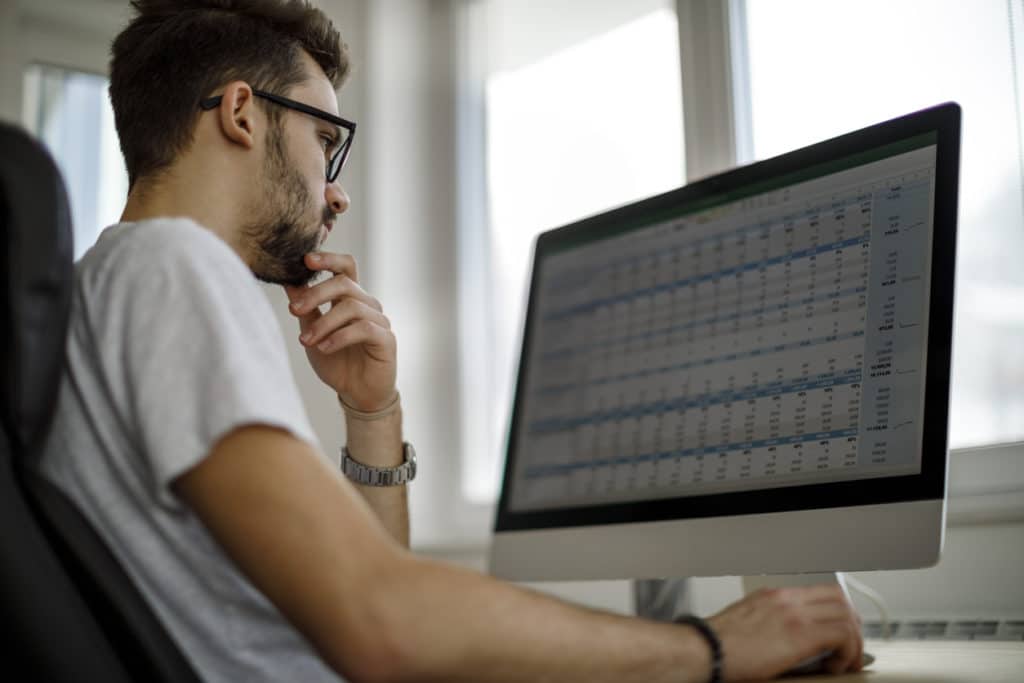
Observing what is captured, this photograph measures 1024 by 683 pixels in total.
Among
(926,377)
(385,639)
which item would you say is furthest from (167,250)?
(926,377)

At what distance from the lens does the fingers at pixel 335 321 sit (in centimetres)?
141


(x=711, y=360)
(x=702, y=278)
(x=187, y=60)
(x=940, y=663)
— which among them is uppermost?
(x=187, y=60)

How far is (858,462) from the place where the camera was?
0.99 meters

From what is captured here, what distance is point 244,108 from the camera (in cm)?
117

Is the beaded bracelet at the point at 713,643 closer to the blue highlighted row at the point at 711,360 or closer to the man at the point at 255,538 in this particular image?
the man at the point at 255,538

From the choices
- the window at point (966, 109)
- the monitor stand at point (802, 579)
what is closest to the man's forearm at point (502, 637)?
the monitor stand at point (802, 579)

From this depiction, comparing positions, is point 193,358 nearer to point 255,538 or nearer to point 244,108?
point 255,538

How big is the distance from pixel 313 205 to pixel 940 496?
79cm

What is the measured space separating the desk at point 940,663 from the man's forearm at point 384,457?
67cm

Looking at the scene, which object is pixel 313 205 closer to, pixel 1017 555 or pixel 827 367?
pixel 827 367

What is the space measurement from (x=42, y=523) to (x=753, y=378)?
2.40ft

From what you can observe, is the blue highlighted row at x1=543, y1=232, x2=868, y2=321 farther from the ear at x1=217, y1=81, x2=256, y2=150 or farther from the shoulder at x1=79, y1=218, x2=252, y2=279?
the shoulder at x1=79, y1=218, x2=252, y2=279

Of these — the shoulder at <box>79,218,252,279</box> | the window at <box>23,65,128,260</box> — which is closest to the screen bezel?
the shoulder at <box>79,218,252,279</box>

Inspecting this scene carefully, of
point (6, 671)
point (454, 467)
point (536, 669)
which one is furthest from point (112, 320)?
point (454, 467)
